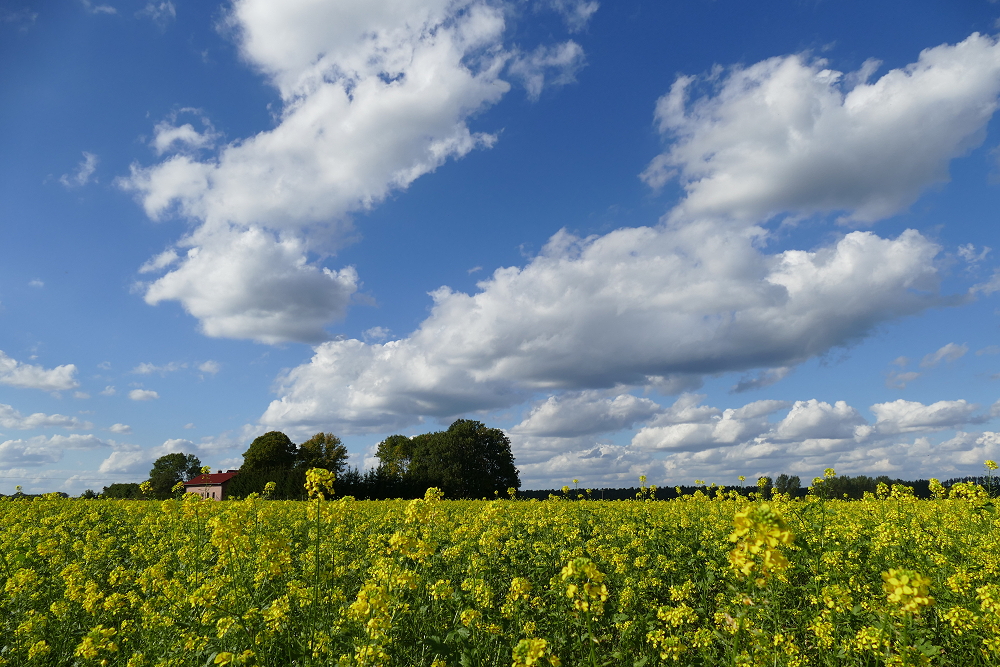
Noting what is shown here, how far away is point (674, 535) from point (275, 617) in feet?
22.4

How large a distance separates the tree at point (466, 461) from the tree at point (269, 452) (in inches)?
537

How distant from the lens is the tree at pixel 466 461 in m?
54.5

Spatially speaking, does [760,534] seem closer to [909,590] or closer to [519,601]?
[909,590]

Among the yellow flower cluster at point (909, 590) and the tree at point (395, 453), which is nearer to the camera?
the yellow flower cluster at point (909, 590)

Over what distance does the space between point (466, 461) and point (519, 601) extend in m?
52.5

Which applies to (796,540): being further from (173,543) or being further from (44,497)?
(44,497)

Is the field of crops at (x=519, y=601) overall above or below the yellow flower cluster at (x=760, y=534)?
below

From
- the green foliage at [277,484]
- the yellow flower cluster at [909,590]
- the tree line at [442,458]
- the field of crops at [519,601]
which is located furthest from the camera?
the tree line at [442,458]

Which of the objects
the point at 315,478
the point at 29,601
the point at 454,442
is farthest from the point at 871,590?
the point at 454,442

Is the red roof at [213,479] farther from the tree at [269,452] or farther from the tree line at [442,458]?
the tree at [269,452]

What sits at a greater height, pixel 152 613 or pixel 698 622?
pixel 152 613

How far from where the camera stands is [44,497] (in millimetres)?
15328

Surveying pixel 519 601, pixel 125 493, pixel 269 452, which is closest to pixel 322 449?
pixel 269 452

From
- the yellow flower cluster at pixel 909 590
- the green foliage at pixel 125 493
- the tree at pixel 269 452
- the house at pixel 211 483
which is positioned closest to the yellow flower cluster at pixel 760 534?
the yellow flower cluster at pixel 909 590
